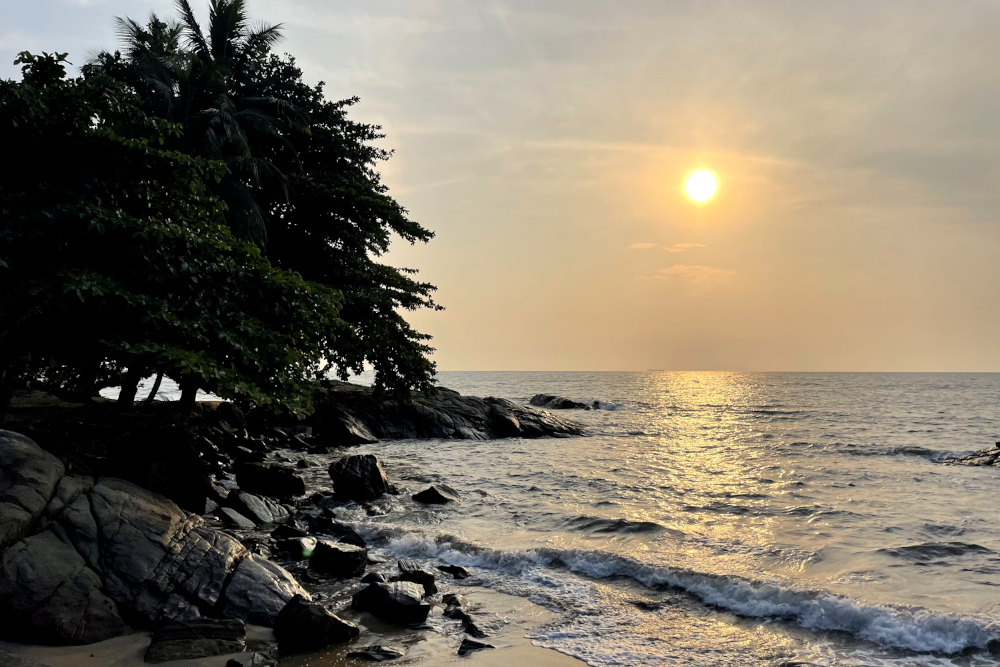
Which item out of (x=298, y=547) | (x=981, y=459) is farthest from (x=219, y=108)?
(x=981, y=459)

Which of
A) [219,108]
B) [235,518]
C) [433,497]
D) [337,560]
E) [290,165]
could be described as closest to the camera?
[337,560]

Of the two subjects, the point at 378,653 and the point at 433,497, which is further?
the point at 433,497

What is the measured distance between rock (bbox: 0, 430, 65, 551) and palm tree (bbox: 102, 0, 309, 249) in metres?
11.6

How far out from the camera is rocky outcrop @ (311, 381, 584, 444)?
28.7 m

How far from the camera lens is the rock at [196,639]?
5930mm

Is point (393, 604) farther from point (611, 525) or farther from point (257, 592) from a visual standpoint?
point (611, 525)

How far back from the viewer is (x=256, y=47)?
2498cm

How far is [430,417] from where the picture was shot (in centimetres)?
3186

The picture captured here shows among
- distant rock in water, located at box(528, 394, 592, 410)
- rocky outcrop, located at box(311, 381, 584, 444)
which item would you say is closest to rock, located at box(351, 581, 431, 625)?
rocky outcrop, located at box(311, 381, 584, 444)

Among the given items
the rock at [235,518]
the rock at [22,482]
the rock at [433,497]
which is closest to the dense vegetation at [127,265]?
the rock at [22,482]

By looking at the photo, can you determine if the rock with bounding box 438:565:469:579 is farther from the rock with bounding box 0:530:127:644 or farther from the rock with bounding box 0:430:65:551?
the rock with bounding box 0:430:65:551

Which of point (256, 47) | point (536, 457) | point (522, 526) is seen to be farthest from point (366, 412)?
point (522, 526)

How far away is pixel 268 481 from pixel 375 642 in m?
9.00

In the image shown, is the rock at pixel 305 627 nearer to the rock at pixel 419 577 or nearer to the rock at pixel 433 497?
the rock at pixel 419 577
